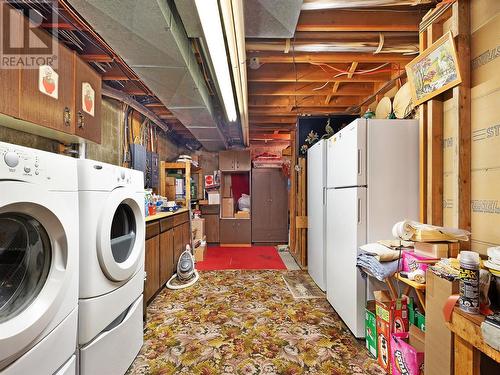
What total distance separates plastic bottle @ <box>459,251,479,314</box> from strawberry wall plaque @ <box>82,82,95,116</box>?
2.76m

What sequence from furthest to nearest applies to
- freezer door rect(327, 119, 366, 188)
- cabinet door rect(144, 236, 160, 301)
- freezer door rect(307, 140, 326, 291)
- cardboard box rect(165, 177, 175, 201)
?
cardboard box rect(165, 177, 175, 201)
freezer door rect(307, 140, 326, 291)
cabinet door rect(144, 236, 160, 301)
freezer door rect(327, 119, 366, 188)

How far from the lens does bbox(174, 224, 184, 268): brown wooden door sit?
322 cm

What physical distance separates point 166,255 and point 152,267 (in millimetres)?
434

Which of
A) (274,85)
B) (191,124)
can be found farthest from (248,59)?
(191,124)

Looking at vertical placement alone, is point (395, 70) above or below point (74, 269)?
above

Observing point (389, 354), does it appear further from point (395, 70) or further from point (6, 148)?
point (395, 70)

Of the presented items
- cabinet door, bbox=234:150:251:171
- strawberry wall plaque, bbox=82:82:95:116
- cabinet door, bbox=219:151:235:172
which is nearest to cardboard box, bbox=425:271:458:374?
strawberry wall plaque, bbox=82:82:95:116

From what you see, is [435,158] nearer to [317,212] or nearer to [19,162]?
[317,212]

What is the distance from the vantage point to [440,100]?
5.29 feet

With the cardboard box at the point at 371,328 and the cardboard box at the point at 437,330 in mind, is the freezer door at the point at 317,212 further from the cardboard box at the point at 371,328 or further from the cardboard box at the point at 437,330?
the cardboard box at the point at 437,330

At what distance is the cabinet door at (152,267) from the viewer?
2.31m

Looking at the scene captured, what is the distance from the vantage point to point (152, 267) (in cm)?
244

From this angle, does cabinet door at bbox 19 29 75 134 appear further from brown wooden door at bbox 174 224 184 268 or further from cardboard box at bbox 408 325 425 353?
cardboard box at bbox 408 325 425 353

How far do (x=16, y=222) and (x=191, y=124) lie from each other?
8.85ft
